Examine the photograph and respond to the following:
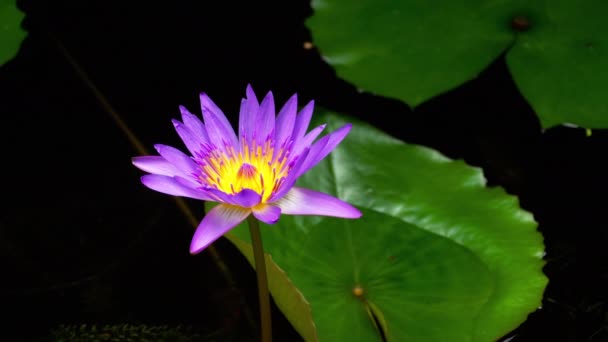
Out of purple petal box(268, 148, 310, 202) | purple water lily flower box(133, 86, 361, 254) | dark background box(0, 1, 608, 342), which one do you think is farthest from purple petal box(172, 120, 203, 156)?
dark background box(0, 1, 608, 342)

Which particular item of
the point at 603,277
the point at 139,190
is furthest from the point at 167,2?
the point at 603,277

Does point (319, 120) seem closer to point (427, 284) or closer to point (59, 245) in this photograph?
point (427, 284)

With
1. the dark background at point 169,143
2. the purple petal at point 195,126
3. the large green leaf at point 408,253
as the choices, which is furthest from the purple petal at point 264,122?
the dark background at point 169,143

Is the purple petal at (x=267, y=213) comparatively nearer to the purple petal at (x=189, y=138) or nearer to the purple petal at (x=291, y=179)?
the purple petal at (x=291, y=179)

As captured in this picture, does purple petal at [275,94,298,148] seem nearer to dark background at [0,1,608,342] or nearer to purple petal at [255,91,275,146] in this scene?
purple petal at [255,91,275,146]

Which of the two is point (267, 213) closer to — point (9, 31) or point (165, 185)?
point (165, 185)
